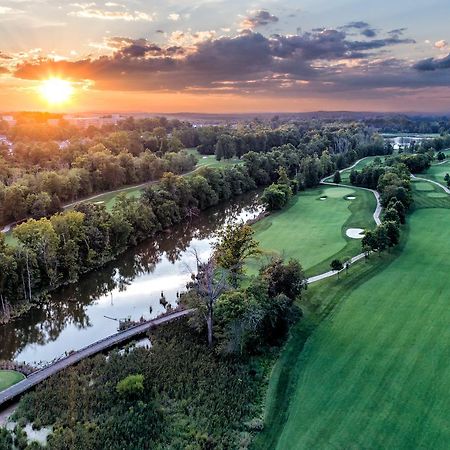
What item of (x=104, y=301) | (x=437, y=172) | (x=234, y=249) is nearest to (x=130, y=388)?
(x=234, y=249)

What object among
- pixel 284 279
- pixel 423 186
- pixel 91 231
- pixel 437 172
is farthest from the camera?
pixel 437 172

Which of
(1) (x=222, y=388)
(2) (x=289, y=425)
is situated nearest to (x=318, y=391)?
(2) (x=289, y=425)

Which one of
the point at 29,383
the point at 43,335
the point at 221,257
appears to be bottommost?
the point at 43,335

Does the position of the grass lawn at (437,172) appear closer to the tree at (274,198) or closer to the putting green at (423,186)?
the putting green at (423,186)

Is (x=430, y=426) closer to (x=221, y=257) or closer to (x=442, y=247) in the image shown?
(x=221, y=257)

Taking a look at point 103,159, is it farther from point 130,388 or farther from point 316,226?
point 130,388

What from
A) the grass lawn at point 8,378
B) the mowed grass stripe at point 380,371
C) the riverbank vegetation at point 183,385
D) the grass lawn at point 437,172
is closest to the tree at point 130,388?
the riverbank vegetation at point 183,385
